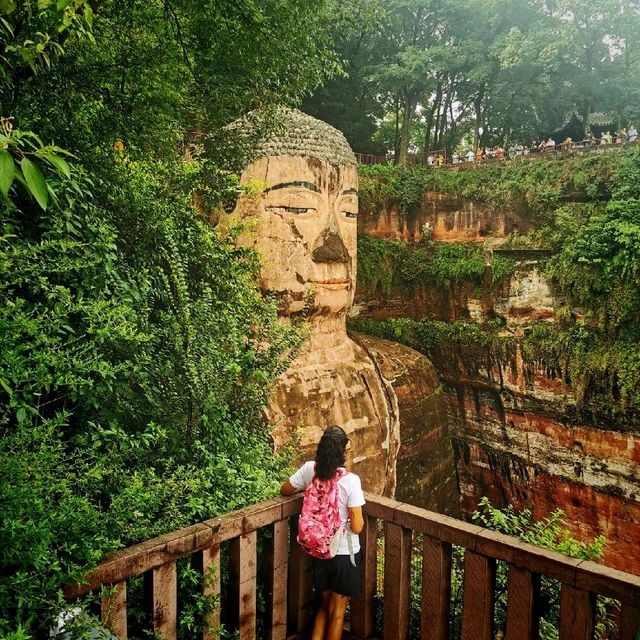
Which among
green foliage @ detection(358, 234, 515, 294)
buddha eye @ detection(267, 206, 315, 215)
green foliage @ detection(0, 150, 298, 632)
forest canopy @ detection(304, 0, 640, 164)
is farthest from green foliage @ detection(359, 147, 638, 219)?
green foliage @ detection(0, 150, 298, 632)

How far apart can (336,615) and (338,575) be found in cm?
28

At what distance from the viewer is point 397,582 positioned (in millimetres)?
3123

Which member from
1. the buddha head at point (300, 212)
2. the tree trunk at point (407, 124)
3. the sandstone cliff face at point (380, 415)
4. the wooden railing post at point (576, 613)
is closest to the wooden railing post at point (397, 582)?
the wooden railing post at point (576, 613)

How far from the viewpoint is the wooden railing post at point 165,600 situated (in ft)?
8.65

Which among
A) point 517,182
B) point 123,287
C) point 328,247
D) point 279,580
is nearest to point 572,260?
point 517,182

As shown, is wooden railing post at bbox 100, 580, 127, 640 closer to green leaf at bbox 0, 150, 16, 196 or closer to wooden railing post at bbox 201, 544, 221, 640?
wooden railing post at bbox 201, 544, 221, 640

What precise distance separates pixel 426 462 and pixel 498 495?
4.00 metres

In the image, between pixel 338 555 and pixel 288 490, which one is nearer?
pixel 338 555

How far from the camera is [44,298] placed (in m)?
3.05

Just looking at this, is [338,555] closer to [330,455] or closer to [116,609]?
[330,455]

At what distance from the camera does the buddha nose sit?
758 centimetres

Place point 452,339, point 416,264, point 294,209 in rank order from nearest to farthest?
point 294,209 → point 452,339 → point 416,264

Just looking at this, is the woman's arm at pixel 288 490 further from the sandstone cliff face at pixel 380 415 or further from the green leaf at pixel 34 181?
the sandstone cliff face at pixel 380 415

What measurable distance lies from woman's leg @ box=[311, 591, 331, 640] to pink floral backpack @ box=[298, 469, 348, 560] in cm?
33
